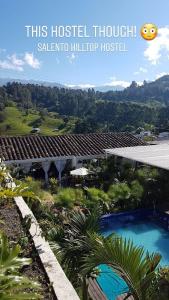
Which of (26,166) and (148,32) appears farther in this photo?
(148,32)

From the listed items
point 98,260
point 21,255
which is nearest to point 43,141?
point 21,255

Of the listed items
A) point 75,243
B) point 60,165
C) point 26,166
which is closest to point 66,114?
point 60,165

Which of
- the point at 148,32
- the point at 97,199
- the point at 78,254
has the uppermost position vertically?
the point at 148,32

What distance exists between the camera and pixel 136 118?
12925 cm

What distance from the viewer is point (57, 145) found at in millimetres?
29203

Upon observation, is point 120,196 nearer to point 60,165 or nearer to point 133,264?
point 60,165

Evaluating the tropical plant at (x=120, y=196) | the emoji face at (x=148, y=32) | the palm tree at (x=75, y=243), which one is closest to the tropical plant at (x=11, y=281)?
the palm tree at (x=75, y=243)

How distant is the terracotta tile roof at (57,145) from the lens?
27047 mm

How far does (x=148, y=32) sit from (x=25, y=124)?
263 ft

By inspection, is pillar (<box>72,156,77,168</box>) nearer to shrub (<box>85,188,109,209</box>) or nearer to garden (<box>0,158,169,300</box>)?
shrub (<box>85,188,109,209</box>)

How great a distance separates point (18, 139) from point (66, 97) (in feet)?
431

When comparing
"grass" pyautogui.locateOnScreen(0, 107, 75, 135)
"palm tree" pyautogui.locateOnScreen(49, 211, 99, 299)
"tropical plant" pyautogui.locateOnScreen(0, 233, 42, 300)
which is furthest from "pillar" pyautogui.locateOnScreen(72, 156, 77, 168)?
"grass" pyautogui.locateOnScreen(0, 107, 75, 135)

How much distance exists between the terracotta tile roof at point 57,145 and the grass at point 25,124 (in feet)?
217

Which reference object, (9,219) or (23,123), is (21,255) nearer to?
(9,219)
